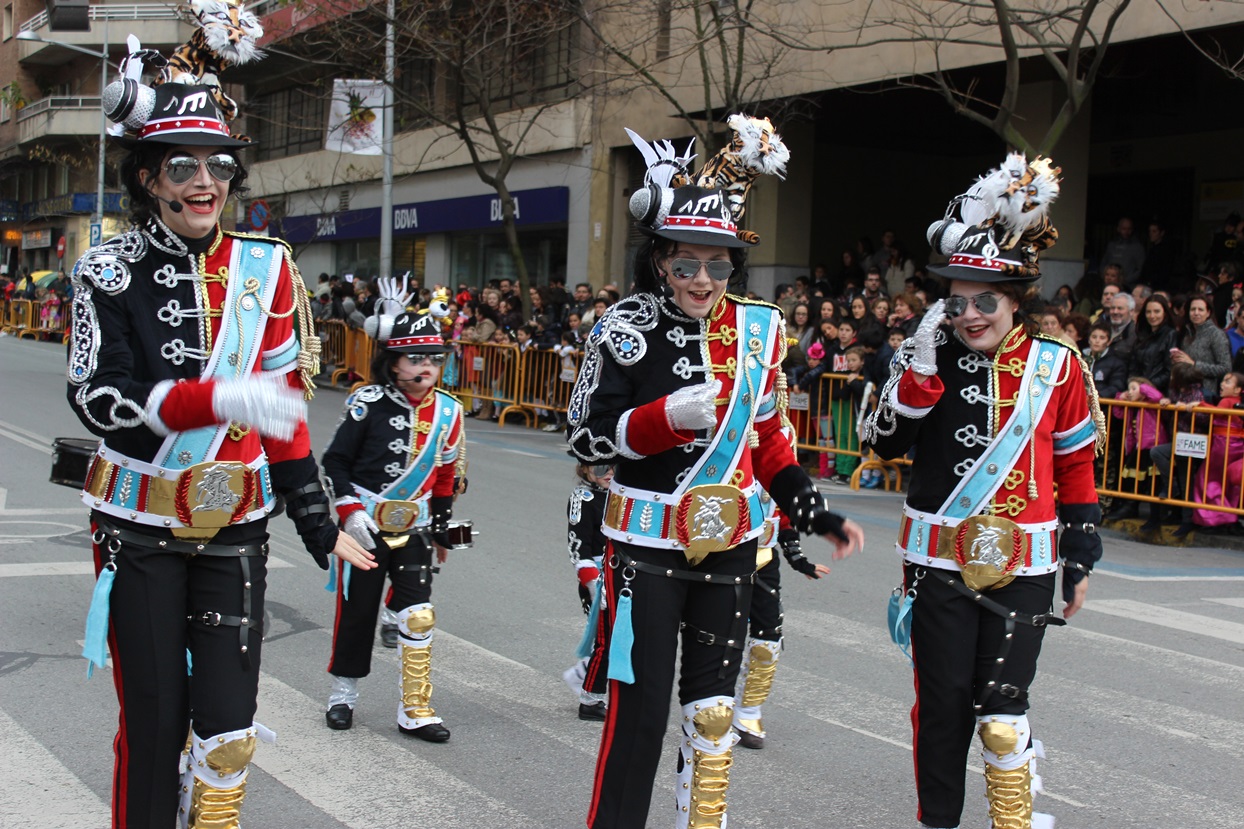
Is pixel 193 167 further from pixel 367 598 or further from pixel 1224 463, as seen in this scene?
pixel 1224 463

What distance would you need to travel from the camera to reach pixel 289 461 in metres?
3.71

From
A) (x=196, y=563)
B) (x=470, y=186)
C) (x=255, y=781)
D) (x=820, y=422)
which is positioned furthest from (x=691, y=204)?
(x=470, y=186)

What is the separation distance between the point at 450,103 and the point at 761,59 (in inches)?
473

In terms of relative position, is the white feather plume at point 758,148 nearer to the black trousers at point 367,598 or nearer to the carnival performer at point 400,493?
the carnival performer at point 400,493

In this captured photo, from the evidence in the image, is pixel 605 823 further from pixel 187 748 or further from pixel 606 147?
pixel 606 147

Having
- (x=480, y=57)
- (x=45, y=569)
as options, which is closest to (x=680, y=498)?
(x=45, y=569)

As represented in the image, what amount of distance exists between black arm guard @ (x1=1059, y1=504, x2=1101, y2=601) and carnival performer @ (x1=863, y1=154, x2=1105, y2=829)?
0.35 feet

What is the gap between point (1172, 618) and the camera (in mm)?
8180

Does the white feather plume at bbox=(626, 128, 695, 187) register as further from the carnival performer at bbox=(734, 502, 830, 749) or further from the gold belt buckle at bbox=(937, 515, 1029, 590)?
the carnival performer at bbox=(734, 502, 830, 749)

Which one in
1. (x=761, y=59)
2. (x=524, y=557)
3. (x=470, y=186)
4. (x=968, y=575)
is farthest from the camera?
(x=470, y=186)

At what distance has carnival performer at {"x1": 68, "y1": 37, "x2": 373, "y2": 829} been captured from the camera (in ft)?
11.4

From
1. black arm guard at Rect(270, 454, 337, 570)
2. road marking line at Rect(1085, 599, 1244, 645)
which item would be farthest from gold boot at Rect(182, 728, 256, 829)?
road marking line at Rect(1085, 599, 1244, 645)

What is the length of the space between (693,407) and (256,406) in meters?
1.10

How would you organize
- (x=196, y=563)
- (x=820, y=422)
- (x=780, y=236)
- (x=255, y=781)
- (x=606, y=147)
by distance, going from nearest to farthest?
(x=196, y=563)
(x=255, y=781)
(x=820, y=422)
(x=780, y=236)
(x=606, y=147)
